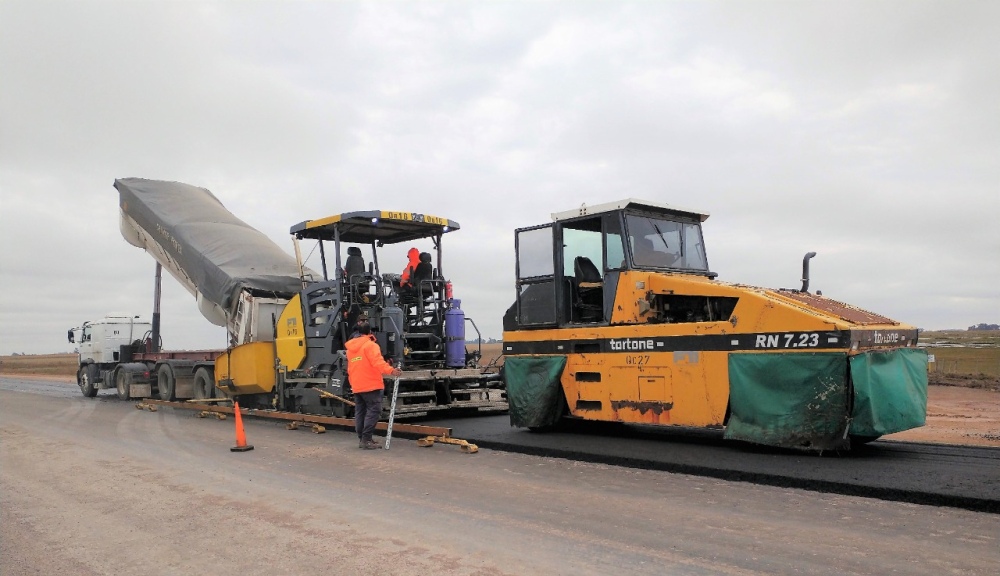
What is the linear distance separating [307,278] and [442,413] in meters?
3.67

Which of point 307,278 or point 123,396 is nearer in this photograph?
point 307,278

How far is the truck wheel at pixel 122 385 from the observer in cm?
1819

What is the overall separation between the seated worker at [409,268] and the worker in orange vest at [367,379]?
300cm

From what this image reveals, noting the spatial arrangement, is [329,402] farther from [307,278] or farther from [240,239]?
[240,239]

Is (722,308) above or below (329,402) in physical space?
above

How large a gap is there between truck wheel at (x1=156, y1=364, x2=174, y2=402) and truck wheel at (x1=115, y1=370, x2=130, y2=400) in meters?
1.52

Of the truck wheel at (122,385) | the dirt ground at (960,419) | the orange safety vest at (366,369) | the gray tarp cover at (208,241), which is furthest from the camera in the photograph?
the truck wheel at (122,385)

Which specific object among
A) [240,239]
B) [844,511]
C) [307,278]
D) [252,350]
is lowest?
[844,511]

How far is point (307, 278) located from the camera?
13375 mm

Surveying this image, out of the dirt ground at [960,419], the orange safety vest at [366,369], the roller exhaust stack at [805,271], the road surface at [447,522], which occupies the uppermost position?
the roller exhaust stack at [805,271]

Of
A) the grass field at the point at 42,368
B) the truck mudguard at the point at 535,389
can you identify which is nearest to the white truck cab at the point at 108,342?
the truck mudguard at the point at 535,389

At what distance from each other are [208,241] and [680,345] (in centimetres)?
1018

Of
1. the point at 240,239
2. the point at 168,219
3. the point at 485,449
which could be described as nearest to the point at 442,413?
the point at 485,449

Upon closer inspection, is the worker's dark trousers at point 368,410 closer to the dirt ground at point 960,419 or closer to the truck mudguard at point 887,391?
the truck mudguard at point 887,391
